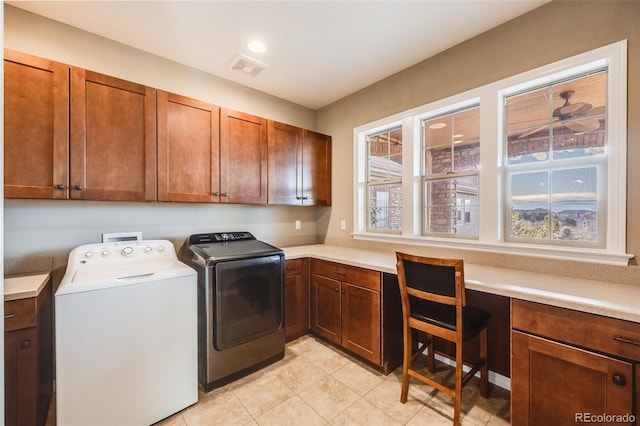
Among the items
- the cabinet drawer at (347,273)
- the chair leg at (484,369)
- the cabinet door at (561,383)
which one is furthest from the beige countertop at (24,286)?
the chair leg at (484,369)

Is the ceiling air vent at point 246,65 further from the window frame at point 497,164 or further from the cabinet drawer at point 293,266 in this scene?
the cabinet drawer at point 293,266

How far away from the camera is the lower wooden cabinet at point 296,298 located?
2691mm

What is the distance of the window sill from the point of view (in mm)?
1639

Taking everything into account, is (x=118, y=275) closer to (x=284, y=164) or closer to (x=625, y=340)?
(x=284, y=164)

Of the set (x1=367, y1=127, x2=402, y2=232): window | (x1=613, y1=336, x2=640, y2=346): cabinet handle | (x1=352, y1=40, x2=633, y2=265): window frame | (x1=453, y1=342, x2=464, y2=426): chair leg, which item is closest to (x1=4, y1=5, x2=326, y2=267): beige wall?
(x1=367, y1=127, x2=402, y2=232): window

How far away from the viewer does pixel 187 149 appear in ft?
7.71

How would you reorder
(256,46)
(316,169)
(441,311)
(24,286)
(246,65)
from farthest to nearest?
(316,169) < (246,65) < (256,46) < (441,311) < (24,286)

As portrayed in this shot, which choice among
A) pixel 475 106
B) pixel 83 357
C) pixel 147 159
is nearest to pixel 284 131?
pixel 147 159

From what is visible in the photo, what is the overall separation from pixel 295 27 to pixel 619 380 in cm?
274

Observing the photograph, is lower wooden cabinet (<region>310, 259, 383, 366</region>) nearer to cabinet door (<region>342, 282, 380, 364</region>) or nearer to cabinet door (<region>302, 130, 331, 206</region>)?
cabinet door (<region>342, 282, 380, 364</region>)

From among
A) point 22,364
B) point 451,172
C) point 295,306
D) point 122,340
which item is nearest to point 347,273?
point 295,306

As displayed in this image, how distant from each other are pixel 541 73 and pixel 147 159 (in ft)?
9.48

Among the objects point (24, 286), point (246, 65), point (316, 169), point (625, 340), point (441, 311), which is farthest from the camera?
point (316, 169)

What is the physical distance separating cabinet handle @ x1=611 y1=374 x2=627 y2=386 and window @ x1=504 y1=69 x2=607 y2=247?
0.83 meters
